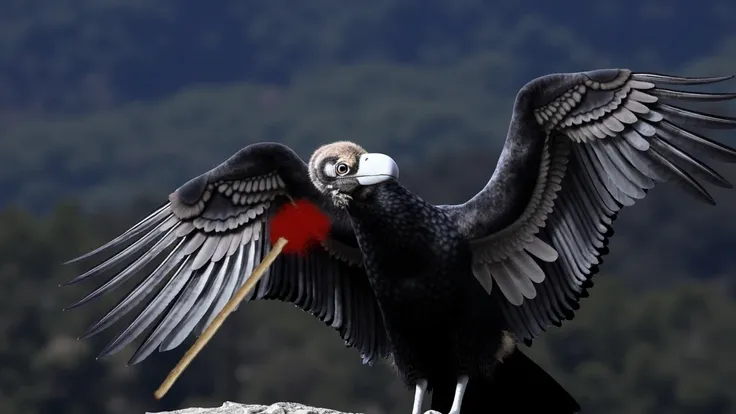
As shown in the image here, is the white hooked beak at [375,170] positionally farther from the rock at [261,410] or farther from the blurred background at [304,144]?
the blurred background at [304,144]

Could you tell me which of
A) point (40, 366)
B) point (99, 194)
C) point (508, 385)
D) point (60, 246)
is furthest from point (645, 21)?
point (508, 385)

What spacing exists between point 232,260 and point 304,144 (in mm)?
94621

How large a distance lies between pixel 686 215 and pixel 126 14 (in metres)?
77.9

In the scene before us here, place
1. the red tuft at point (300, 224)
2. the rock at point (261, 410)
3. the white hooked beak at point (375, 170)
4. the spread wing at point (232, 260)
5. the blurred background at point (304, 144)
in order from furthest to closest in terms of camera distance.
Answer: the blurred background at point (304, 144)
the red tuft at point (300, 224)
the spread wing at point (232, 260)
the rock at point (261, 410)
the white hooked beak at point (375, 170)

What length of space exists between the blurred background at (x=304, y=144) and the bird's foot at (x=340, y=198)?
20.7m

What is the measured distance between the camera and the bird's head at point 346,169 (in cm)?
1132

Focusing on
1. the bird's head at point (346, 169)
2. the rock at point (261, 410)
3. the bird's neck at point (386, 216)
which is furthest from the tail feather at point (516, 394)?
the bird's head at point (346, 169)

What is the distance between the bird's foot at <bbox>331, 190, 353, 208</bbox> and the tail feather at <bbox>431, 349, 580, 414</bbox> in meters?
1.47

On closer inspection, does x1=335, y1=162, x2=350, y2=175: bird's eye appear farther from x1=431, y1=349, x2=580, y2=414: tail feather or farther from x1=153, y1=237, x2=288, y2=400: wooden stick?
x1=431, y1=349, x2=580, y2=414: tail feather

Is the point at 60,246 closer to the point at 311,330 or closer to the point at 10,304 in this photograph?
the point at 10,304

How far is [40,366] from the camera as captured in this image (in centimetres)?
5669

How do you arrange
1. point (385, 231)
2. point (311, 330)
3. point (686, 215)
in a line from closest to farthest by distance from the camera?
1. point (385, 231)
2. point (311, 330)
3. point (686, 215)

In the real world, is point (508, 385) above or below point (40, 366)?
above

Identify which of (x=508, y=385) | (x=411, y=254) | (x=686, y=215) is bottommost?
(x=686, y=215)
